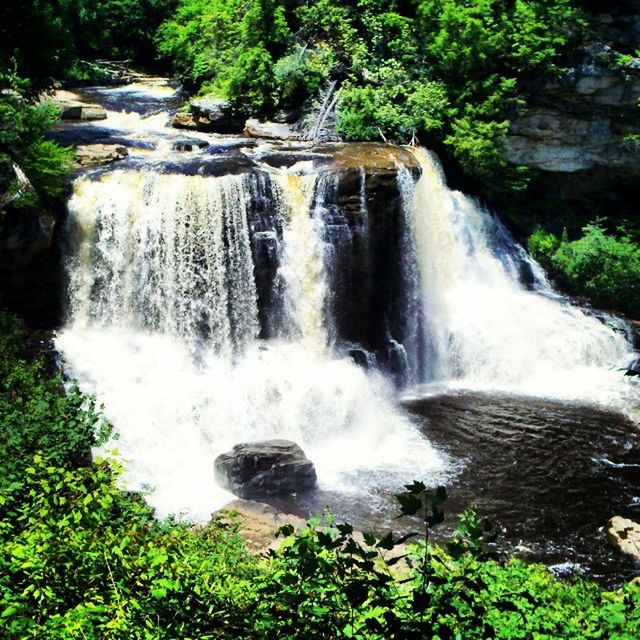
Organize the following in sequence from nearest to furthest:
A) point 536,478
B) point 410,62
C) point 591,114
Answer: point 536,478 → point 591,114 → point 410,62

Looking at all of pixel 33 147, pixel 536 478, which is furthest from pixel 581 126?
pixel 33 147

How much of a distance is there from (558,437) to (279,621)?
10.5 m

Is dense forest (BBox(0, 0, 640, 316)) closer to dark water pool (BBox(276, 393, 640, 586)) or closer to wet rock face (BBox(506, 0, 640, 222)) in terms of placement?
wet rock face (BBox(506, 0, 640, 222))

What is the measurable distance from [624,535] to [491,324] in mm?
7350

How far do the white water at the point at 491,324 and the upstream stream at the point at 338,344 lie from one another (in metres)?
0.05

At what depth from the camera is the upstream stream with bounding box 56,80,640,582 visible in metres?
11.7

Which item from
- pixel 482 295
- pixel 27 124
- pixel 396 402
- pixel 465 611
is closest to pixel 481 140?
pixel 482 295

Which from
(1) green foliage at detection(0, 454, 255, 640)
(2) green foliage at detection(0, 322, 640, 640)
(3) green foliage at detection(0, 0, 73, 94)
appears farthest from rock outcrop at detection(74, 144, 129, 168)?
(1) green foliage at detection(0, 454, 255, 640)

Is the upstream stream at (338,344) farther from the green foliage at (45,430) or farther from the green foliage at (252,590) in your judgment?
the green foliage at (252,590)

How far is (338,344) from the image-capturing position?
15.7 meters

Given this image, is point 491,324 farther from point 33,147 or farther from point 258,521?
point 33,147

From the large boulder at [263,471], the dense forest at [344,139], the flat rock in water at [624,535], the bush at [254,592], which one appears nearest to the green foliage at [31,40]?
the dense forest at [344,139]

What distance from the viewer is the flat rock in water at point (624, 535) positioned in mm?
10117

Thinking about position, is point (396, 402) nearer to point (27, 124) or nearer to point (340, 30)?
point (27, 124)
